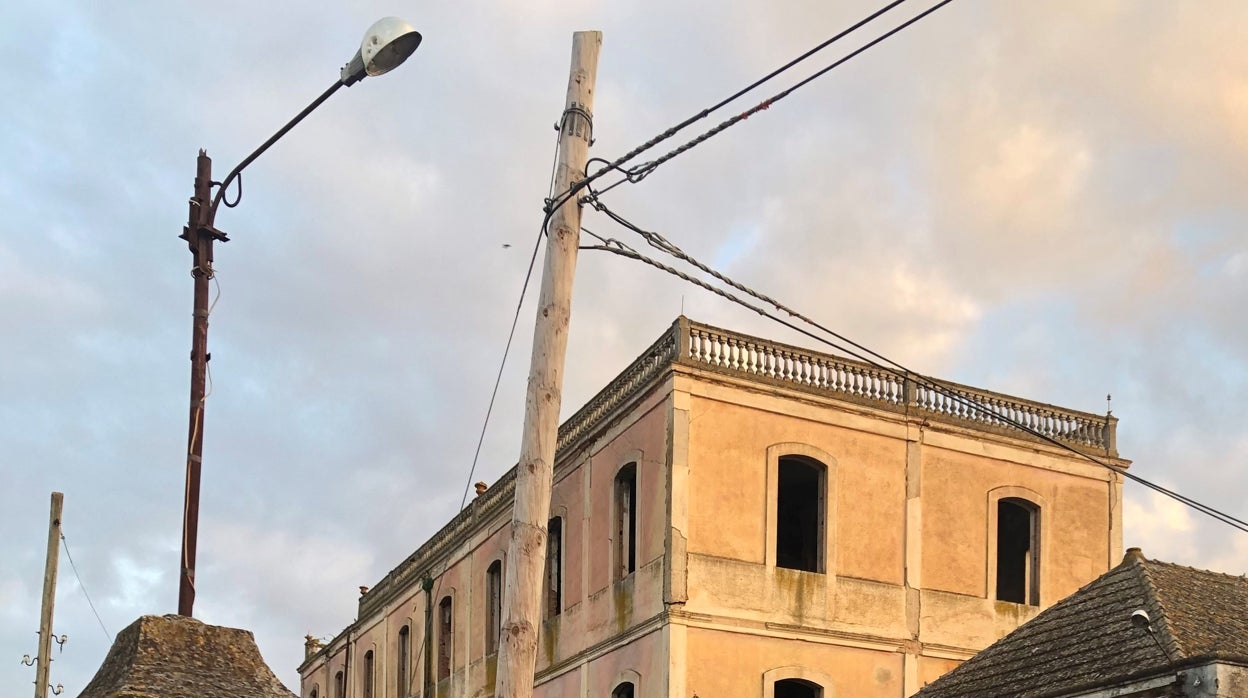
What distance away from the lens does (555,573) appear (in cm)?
2697

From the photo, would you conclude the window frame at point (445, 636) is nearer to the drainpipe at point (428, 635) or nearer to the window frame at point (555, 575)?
the drainpipe at point (428, 635)

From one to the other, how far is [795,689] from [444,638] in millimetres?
13029

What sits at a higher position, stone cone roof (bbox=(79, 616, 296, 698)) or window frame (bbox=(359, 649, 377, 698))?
window frame (bbox=(359, 649, 377, 698))

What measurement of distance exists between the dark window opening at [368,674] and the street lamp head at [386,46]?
1295 inches

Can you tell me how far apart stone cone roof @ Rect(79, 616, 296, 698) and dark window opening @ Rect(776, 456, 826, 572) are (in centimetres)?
1692

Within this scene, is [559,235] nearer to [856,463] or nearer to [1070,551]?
[856,463]

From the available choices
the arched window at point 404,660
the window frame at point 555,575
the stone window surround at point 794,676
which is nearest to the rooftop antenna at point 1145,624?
the stone window surround at point 794,676

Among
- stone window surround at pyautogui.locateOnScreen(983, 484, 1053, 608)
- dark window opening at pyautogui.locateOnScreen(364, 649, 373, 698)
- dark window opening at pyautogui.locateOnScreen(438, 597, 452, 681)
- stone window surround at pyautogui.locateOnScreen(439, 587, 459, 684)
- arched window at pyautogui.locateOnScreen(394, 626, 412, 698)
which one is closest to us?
stone window surround at pyautogui.locateOnScreen(983, 484, 1053, 608)

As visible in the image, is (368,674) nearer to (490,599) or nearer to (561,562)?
(490,599)

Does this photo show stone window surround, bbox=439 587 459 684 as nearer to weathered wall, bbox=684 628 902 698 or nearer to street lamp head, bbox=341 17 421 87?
weathered wall, bbox=684 628 902 698

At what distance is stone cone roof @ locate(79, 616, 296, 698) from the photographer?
6.56 meters

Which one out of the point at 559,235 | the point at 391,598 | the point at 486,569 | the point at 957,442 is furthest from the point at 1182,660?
the point at 391,598

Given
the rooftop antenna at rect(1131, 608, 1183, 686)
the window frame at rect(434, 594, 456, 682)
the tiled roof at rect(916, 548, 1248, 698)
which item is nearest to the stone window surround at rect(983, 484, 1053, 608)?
the tiled roof at rect(916, 548, 1248, 698)

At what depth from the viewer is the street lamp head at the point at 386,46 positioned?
8.23m
